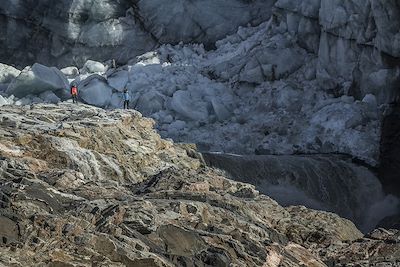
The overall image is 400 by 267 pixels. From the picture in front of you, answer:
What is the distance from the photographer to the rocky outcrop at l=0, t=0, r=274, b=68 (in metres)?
37.3

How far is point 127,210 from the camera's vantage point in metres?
10.7

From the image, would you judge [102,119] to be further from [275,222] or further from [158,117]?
[158,117]

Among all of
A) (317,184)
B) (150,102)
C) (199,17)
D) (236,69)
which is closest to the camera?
(317,184)

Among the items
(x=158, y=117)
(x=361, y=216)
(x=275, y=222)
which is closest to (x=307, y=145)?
(x=361, y=216)

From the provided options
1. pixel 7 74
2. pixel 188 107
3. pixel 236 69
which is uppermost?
pixel 236 69

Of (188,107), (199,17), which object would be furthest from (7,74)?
(199,17)

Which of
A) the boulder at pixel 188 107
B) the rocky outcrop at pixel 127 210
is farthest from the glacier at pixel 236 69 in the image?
the rocky outcrop at pixel 127 210

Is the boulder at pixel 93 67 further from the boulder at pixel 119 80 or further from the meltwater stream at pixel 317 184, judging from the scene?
the meltwater stream at pixel 317 184

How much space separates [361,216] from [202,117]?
9.99 meters

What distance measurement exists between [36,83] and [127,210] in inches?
902

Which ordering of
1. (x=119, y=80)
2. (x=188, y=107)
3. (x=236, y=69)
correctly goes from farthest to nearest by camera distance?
(x=119, y=80) < (x=236, y=69) < (x=188, y=107)

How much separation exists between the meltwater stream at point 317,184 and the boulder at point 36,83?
12172 millimetres

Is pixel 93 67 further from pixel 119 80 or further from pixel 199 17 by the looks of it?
pixel 199 17

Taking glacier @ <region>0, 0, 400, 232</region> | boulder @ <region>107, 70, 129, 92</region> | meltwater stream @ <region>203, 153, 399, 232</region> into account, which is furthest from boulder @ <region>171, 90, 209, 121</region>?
meltwater stream @ <region>203, 153, 399, 232</region>
